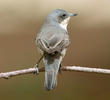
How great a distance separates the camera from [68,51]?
8555mm

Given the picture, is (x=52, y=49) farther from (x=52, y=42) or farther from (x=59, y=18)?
(x=59, y=18)

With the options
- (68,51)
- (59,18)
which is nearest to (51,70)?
(59,18)

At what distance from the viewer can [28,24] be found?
887cm

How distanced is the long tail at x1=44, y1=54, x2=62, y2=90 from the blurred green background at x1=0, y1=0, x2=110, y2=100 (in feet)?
8.95

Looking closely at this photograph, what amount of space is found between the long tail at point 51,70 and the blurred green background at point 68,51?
8.95ft

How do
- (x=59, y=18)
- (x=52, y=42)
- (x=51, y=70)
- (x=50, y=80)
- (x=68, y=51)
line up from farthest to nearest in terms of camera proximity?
(x=68, y=51) < (x=59, y=18) < (x=52, y=42) < (x=51, y=70) < (x=50, y=80)

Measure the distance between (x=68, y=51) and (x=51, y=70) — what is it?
3.42 metres

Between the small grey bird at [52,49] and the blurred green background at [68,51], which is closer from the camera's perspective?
the small grey bird at [52,49]

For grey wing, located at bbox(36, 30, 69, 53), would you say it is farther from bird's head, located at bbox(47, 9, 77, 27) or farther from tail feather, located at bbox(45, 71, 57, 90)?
bird's head, located at bbox(47, 9, 77, 27)

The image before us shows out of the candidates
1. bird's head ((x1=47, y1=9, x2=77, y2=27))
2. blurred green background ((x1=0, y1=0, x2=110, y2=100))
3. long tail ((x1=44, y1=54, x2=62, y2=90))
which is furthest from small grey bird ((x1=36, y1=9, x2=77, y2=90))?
blurred green background ((x1=0, y1=0, x2=110, y2=100))

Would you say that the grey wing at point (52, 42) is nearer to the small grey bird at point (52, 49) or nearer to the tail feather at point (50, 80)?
the small grey bird at point (52, 49)

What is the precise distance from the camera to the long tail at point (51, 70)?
496cm

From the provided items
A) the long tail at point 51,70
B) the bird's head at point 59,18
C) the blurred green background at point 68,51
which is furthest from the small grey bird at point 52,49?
the blurred green background at point 68,51
